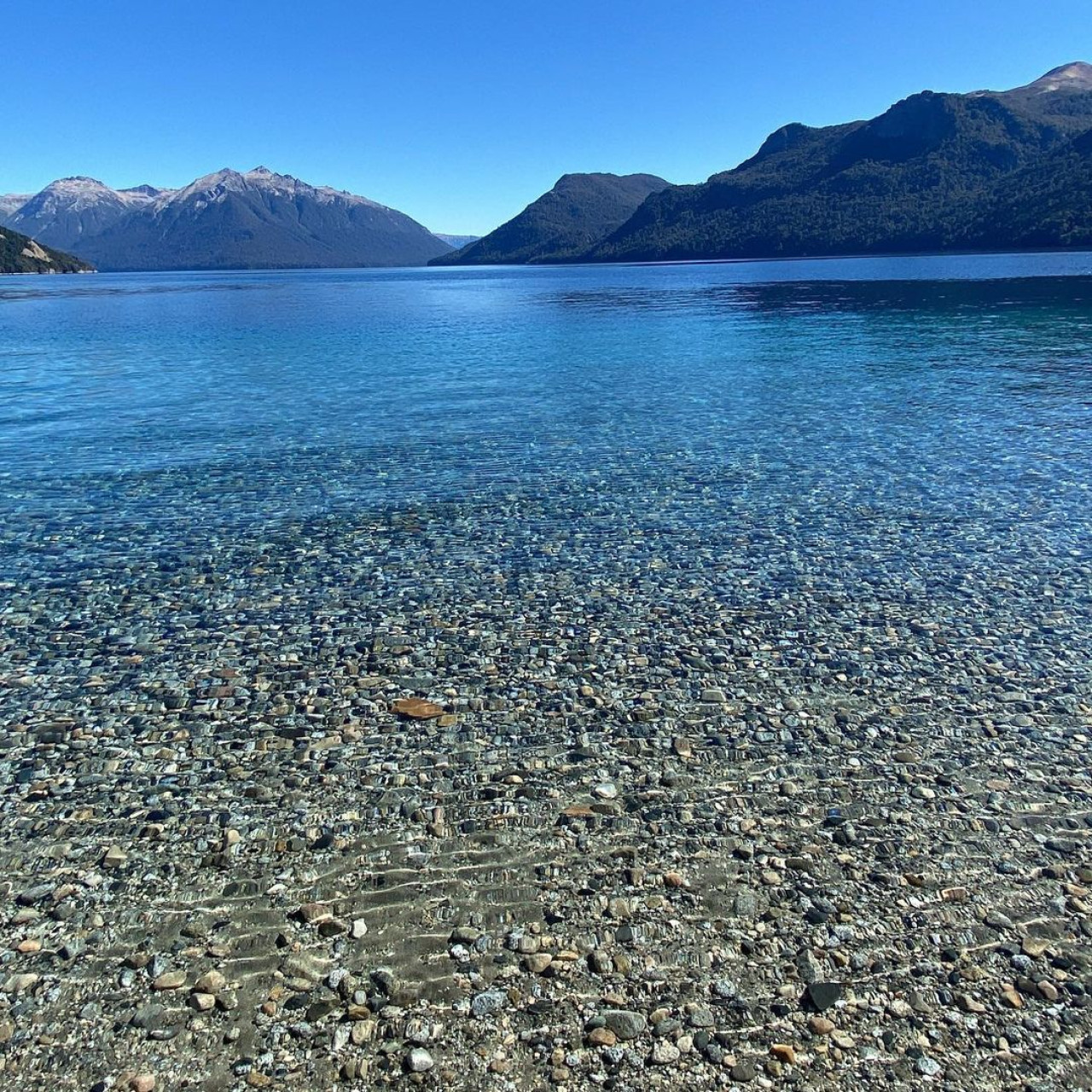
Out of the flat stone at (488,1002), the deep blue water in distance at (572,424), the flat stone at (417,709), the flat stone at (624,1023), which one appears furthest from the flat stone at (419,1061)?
the deep blue water in distance at (572,424)

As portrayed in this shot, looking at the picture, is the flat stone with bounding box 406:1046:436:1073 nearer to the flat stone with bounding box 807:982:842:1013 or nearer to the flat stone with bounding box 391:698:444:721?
the flat stone with bounding box 807:982:842:1013

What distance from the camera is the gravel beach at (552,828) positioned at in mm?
5996

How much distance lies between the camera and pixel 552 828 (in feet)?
27.2

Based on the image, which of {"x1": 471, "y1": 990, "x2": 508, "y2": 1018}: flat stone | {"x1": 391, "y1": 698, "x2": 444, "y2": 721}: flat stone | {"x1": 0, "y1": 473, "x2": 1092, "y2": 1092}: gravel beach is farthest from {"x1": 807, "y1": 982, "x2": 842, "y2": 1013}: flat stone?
{"x1": 391, "y1": 698, "x2": 444, "y2": 721}: flat stone

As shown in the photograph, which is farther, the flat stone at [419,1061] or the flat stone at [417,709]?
the flat stone at [417,709]

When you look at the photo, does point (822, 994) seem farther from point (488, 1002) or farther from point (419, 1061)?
point (419, 1061)

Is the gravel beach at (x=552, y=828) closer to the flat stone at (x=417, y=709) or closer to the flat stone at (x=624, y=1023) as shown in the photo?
the flat stone at (x=624, y=1023)

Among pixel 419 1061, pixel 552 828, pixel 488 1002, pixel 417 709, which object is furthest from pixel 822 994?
pixel 417 709

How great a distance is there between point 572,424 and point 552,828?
74.8 ft

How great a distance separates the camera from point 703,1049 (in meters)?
5.89

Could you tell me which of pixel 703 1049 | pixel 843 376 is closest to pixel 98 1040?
Result: pixel 703 1049

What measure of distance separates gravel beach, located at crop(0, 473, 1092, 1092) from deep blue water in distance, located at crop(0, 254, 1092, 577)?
15.5 ft

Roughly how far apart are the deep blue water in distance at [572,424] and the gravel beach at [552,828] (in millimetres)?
4713

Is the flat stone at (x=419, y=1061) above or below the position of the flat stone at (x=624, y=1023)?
above
